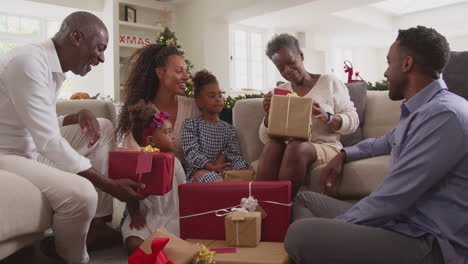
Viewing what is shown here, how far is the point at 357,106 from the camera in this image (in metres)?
2.70

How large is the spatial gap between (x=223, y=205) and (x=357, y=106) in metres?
1.30

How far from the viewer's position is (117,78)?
636 centimetres

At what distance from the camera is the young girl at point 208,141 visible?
7.52ft

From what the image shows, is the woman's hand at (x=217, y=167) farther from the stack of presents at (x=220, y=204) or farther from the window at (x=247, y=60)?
the window at (x=247, y=60)

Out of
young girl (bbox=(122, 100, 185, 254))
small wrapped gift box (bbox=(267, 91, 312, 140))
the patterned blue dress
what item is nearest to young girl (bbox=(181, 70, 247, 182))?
the patterned blue dress

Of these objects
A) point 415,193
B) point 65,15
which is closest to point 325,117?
point 415,193

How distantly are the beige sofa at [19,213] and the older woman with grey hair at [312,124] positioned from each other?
1.05 m

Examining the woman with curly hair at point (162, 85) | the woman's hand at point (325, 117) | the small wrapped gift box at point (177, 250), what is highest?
the woman with curly hair at point (162, 85)

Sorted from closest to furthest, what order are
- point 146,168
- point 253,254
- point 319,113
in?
point 253,254, point 146,168, point 319,113

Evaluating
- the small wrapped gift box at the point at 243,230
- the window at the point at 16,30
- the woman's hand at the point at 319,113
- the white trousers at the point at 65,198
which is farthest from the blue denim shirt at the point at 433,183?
the window at the point at 16,30

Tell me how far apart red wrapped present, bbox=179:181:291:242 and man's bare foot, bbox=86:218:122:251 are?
0.48 metres

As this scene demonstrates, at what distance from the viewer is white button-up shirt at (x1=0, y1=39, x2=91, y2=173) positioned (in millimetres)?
1576

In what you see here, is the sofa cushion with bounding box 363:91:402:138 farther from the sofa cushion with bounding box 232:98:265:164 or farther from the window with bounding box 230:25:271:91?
the window with bounding box 230:25:271:91

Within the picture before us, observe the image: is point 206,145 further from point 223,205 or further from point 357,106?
point 357,106
